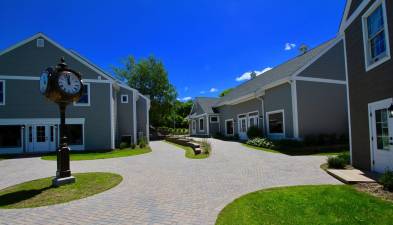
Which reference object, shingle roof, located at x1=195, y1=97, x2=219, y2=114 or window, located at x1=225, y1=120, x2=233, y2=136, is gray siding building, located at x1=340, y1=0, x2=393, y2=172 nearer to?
window, located at x1=225, y1=120, x2=233, y2=136

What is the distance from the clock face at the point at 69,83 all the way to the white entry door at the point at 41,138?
13.0 metres

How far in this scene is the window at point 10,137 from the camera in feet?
62.6

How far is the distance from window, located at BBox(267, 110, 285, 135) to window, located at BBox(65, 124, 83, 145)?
1447 cm

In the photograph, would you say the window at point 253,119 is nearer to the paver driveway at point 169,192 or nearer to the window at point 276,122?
the window at point 276,122

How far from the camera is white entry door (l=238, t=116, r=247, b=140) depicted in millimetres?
24656

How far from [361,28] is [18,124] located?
70.7 feet

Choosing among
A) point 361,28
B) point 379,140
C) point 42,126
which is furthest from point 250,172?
point 42,126

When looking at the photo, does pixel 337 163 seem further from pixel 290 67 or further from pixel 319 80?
pixel 290 67

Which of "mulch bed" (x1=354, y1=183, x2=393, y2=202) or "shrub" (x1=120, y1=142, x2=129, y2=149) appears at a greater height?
"shrub" (x1=120, y1=142, x2=129, y2=149)

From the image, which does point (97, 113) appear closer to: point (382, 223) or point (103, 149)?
point (103, 149)

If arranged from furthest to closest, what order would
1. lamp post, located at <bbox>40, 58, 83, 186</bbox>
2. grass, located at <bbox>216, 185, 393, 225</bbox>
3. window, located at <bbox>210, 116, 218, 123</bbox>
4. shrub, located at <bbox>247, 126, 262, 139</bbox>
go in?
window, located at <bbox>210, 116, 218, 123</bbox> < shrub, located at <bbox>247, 126, 262, 139</bbox> < lamp post, located at <bbox>40, 58, 83, 186</bbox> < grass, located at <bbox>216, 185, 393, 225</bbox>

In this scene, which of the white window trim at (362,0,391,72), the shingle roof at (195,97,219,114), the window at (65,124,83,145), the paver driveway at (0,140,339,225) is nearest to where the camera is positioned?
the paver driveway at (0,140,339,225)

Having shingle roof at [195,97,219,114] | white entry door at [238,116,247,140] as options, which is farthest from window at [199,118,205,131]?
white entry door at [238,116,247,140]

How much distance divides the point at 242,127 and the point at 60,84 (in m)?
19.3
